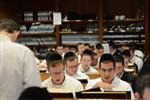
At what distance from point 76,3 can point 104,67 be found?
7623mm

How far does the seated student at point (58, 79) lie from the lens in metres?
5.05

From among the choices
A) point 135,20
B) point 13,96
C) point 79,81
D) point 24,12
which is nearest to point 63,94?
point 13,96

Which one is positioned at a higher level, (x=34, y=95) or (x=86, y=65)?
(x=34, y=95)

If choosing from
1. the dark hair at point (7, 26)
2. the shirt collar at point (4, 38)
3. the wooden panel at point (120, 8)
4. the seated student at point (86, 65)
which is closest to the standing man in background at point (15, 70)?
the shirt collar at point (4, 38)

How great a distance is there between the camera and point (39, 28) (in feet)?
41.2

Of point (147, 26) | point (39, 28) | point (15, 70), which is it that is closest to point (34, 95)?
point (15, 70)

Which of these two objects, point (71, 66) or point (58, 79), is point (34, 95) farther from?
point (71, 66)

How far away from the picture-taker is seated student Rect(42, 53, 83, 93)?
5.05 m

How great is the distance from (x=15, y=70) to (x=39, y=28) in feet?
29.3

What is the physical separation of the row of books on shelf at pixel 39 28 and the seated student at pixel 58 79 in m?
7.07

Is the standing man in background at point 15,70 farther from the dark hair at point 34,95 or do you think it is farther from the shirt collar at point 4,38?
the dark hair at point 34,95

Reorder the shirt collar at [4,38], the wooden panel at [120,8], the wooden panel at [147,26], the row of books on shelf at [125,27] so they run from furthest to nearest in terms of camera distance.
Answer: the wooden panel at [120,8], the row of books on shelf at [125,27], the wooden panel at [147,26], the shirt collar at [4,38]

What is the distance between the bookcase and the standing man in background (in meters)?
8.36

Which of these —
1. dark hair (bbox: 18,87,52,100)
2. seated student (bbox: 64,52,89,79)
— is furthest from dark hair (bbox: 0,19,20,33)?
seated student (bbox: 64,52,89,79)
